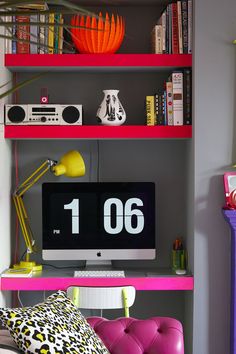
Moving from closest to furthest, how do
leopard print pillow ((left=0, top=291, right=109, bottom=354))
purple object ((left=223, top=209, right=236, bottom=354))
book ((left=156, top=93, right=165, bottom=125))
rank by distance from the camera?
leopard print pillow ((left=0, top=291, right=109, bottom=354)) → purple object ((left=223, top=209, right=236, bottom=354)) → book ((left=156, top=93, right=165, bottom=125))

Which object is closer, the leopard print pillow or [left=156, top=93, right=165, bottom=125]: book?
the leopard print pillow

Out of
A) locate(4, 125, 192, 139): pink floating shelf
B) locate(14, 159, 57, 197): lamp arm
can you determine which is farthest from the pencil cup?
locate(14, 159, 57, 197): lamp arm

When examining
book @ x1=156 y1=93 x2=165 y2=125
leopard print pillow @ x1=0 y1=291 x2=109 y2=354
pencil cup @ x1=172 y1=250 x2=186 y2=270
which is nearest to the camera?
leopard print pillow @ x1=0 y1=291 x2=109 y2=354

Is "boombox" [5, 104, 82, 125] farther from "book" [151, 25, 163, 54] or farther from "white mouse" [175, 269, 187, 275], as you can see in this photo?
"white mouse" [175, 269, 187, 275]

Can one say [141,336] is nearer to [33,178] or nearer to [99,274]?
[99,274]

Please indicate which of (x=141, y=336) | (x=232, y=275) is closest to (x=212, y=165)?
(x=232, y=275)

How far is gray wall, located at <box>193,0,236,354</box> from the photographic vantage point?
11.0 ft

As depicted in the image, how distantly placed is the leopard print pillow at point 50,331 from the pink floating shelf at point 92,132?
1.55 metres

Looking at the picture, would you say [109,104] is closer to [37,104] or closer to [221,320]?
[37,104]

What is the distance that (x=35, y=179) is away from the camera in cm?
368

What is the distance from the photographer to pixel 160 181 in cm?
376

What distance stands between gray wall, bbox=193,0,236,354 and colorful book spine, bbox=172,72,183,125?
0.34 ft

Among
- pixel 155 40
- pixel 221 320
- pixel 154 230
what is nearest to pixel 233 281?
pixel 221 320

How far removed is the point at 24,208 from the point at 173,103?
3.77 ft
